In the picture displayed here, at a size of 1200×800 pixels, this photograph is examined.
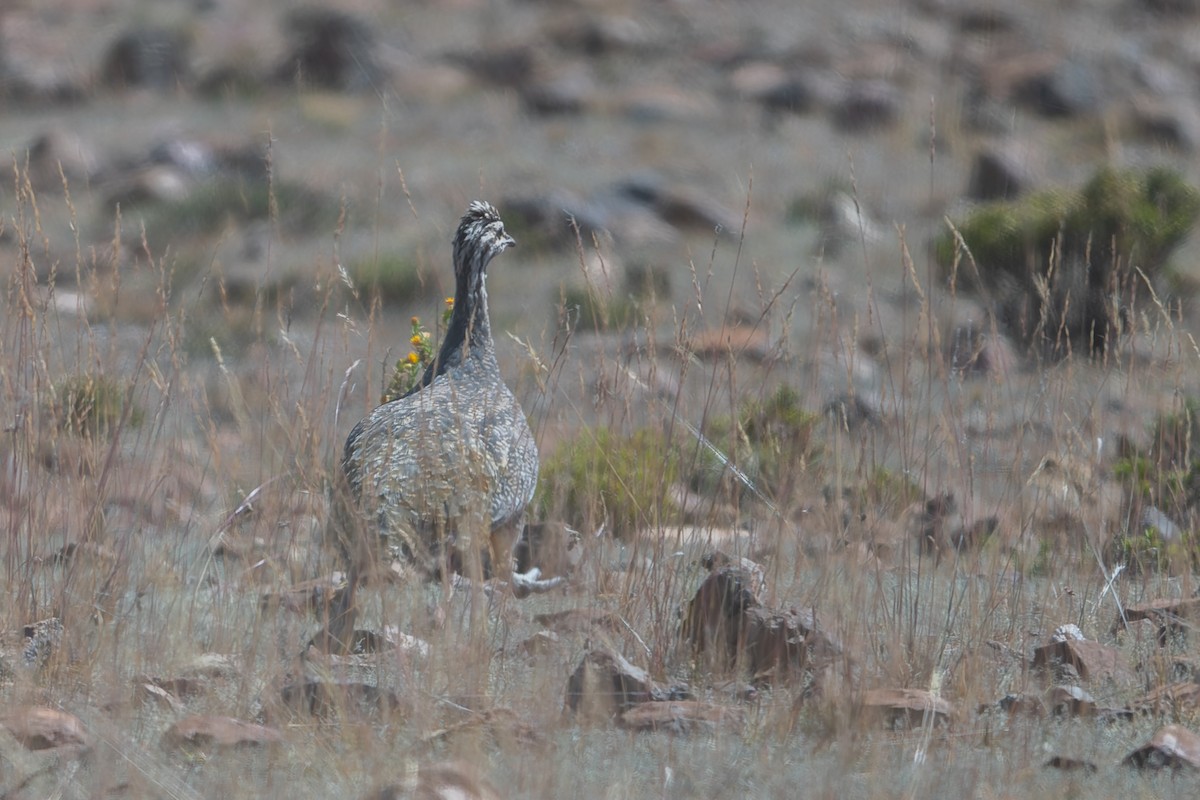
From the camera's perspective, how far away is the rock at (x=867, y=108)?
1694cm

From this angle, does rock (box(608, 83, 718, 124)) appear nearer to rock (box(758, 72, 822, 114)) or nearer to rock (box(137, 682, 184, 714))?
rock (box(758, 72, 822, 114))

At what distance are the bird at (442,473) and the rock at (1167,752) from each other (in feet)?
6.14

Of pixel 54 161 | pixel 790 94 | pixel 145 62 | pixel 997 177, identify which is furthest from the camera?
pixel 145 62

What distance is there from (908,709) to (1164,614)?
4.06ft

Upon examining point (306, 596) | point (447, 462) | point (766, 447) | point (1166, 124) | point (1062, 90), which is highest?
point (1062, 90)

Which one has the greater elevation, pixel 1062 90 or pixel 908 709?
pixel 1062 90

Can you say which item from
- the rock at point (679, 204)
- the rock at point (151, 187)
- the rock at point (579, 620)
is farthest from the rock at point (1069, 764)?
the rock at point (151, 187)

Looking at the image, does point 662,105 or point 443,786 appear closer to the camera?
point 443,786

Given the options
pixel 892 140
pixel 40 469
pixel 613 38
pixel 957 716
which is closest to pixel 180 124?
pixel 613 38

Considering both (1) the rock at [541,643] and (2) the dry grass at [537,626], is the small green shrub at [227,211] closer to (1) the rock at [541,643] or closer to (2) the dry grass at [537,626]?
(2) the dry grass at [537,626]

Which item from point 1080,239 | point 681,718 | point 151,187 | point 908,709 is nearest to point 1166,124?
point 1080,239

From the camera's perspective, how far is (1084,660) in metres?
4.85

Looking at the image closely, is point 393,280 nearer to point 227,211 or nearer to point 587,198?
point 587,198

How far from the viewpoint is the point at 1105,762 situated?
4281 mm
